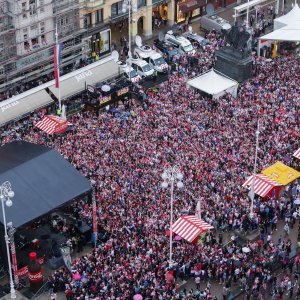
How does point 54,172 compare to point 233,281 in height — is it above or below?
above

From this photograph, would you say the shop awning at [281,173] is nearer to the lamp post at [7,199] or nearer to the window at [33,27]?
the lamp post at [7,199]

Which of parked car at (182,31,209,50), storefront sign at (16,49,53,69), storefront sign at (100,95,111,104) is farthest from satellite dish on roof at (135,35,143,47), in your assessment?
storefront sign at (100,95,111,104)

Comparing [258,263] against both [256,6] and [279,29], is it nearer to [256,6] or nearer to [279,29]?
[279,29]

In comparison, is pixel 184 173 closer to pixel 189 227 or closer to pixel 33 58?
pixel 189 227

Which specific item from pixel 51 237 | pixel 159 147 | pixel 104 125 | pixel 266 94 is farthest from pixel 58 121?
pixel 266 94

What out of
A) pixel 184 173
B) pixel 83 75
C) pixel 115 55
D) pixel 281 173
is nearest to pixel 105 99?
pixel 83 75
